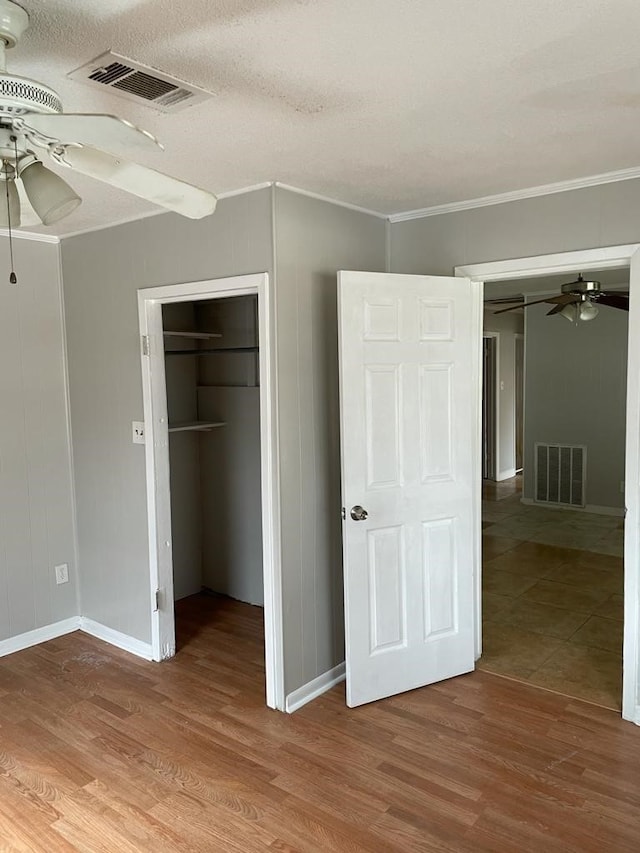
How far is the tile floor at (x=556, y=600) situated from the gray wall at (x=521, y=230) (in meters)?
2.11

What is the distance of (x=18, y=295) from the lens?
369 cm

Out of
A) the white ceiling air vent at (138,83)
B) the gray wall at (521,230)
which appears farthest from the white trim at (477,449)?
the white ceiling air vent at (138,83)

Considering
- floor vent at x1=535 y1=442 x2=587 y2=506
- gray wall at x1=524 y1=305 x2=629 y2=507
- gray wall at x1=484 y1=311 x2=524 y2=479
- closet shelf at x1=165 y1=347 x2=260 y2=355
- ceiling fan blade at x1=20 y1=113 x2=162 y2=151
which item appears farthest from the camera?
gray wall at x1=484 y1=311 x2=524 y2=479

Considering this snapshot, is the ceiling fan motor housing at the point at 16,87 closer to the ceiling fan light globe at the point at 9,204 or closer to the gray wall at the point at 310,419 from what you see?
the ceiling fan light globe at the point at 9,204

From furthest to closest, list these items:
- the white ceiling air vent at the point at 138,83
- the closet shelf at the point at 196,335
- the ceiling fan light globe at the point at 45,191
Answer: the closet shelf at the point at 196,335 < the white ceiling air vent at the point at 138,83 < the ceiling fan light globe at the point at 45,191

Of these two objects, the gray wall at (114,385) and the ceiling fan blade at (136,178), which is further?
the gray wall at (114,385)

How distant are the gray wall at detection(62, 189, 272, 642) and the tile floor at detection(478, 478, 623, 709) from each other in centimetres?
209

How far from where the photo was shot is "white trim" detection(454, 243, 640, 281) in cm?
283

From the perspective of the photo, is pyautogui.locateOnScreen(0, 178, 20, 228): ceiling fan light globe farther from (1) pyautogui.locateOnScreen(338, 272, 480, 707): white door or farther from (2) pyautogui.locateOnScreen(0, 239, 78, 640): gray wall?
(2) pyautogui.locateOnScreen(0, 239, 78, 640): gray wall

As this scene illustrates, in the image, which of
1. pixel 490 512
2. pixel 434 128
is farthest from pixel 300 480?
pixel 490 512

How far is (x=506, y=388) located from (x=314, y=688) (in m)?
6.67

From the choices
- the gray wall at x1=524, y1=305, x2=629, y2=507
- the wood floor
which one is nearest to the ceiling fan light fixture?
the wood floor

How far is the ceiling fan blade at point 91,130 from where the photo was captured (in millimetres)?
1153

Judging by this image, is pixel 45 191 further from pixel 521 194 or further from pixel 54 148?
pixel 521 194
